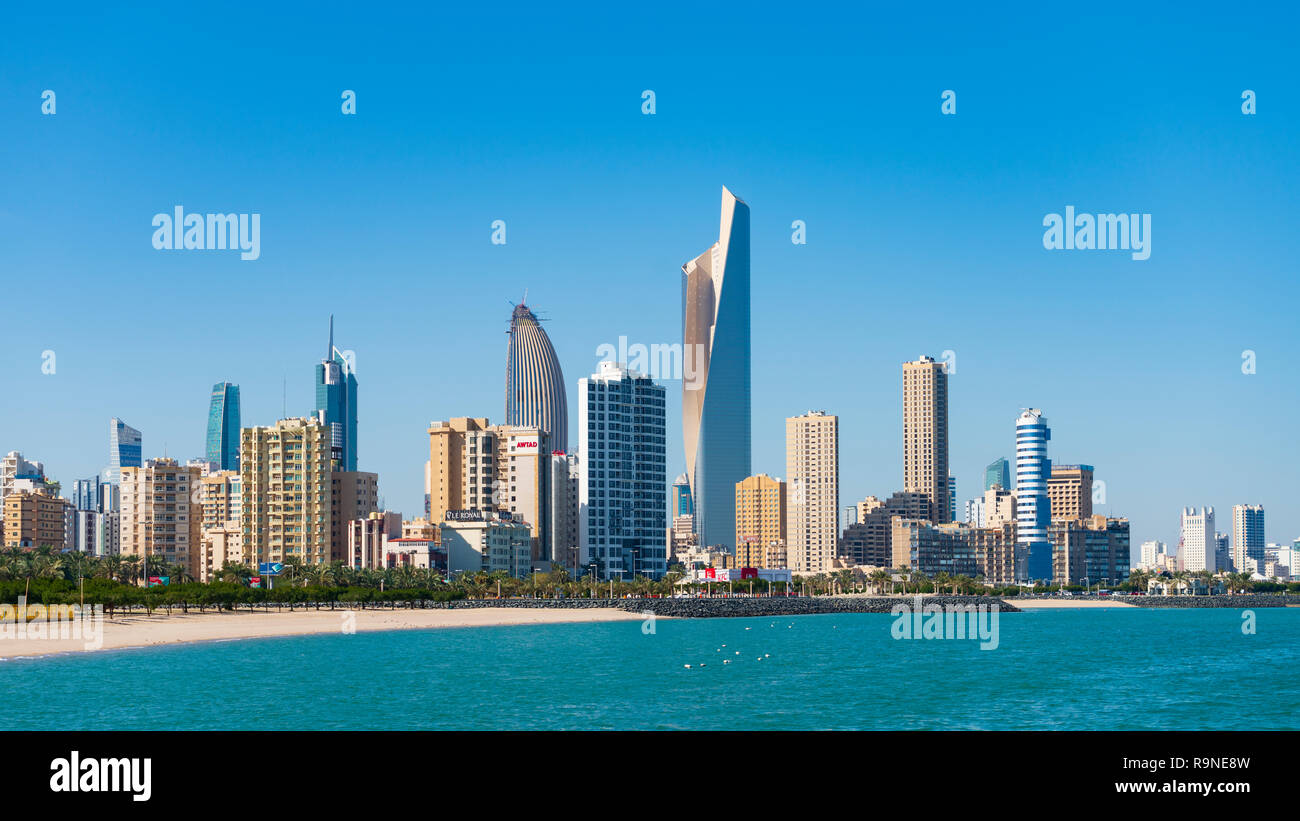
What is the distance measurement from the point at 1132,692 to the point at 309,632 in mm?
82822

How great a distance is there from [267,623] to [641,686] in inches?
2792

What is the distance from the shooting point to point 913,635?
516ft

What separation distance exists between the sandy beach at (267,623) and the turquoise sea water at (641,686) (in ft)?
14.7

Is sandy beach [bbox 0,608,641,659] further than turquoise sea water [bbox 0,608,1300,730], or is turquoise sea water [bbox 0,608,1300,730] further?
sandy beach [bbox 0,608,641,659]

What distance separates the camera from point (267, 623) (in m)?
135

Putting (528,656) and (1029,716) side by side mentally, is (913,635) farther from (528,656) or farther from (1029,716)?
(1029,716)

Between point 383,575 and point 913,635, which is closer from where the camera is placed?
point 913,635

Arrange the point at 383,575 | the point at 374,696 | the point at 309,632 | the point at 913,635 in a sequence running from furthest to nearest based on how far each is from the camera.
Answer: the point at 383,575, the point at 913,635, the point at 309,632, the point at 374,696

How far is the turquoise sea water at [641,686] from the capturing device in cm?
6084

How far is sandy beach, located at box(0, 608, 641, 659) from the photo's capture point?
98938 mm

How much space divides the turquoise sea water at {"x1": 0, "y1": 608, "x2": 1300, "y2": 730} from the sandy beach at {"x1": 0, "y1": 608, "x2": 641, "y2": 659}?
448cm
